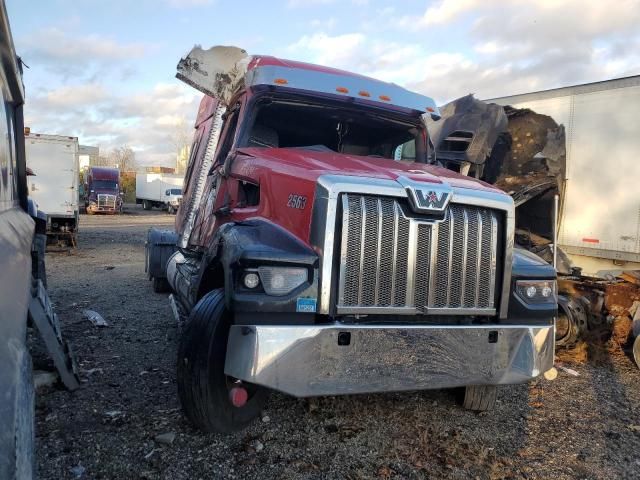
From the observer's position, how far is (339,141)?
517 centimetres

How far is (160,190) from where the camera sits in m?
43.2

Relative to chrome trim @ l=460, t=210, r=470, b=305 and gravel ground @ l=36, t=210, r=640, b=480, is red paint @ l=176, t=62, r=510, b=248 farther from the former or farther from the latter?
gravel ground @ l=36, t=210, r=640, b=480

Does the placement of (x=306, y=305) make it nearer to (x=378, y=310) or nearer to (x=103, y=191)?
(x=378, y=310)

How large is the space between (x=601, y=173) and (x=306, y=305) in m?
5.62

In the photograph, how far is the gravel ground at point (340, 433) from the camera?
338cm

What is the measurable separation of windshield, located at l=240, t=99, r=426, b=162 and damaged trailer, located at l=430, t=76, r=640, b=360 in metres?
1.24

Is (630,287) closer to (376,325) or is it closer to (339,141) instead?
(339,141)

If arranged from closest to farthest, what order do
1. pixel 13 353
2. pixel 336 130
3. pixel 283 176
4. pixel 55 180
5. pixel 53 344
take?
pixel 13 353 < pixel 283 176 < pixel 53 344 < pixel 336 130 < pixel 55 180

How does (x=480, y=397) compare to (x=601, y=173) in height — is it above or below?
below

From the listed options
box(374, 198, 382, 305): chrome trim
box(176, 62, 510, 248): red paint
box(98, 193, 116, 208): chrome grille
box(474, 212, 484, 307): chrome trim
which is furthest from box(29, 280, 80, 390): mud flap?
box(98, 193, 116, 208): chrome grille

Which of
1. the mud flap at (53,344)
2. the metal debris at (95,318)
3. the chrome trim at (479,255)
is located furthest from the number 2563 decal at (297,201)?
the metal debris at (95,318)

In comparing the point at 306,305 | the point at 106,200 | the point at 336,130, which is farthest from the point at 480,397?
the point at 106,200

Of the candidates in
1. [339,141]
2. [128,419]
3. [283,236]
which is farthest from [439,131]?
[128,419]

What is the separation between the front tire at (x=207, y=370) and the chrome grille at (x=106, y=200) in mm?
34446
